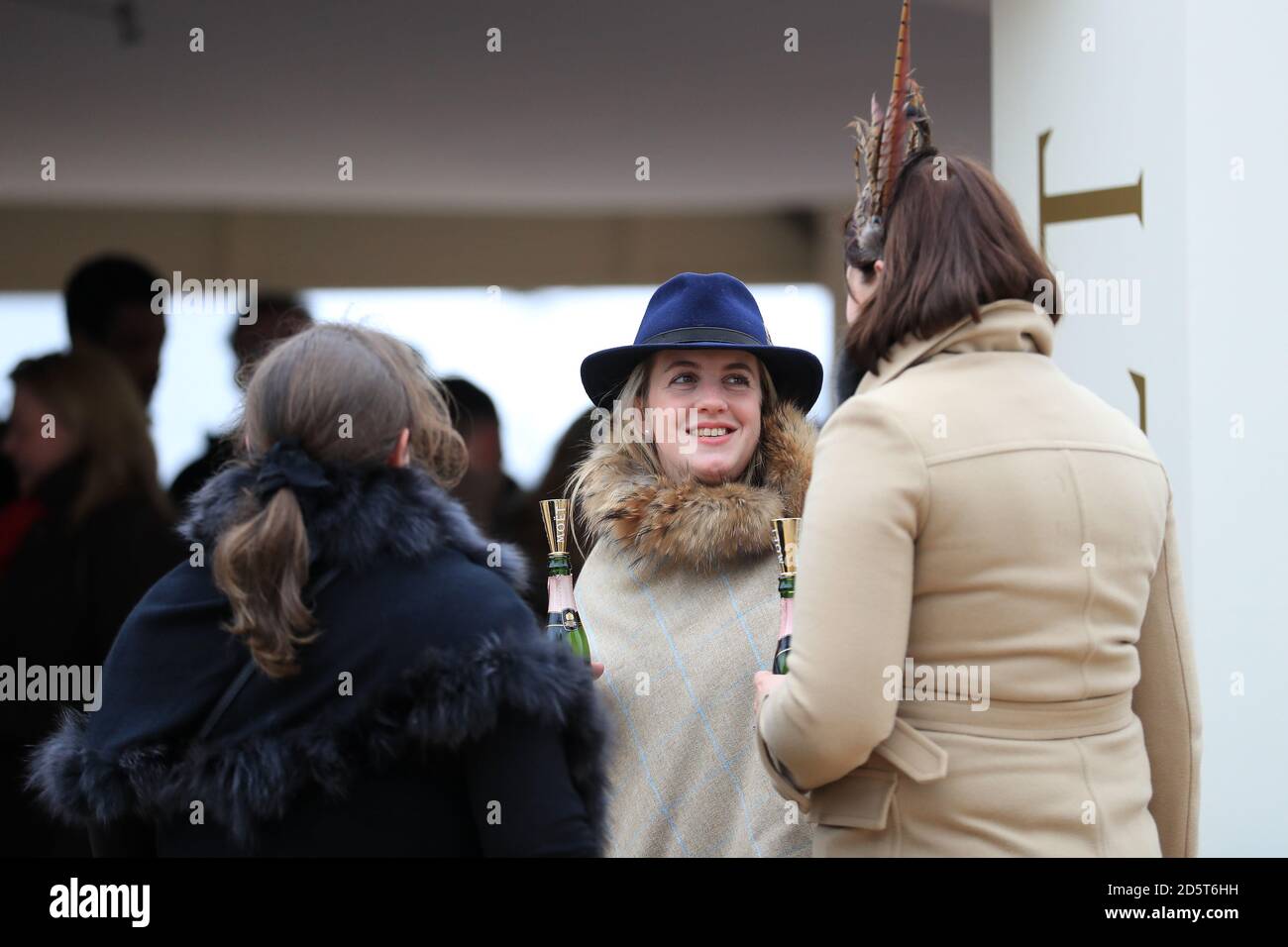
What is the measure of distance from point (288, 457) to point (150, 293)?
3979 millimetres

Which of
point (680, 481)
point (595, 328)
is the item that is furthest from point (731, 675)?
point (595, 328)

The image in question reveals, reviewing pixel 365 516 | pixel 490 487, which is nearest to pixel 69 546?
pixel 490 487

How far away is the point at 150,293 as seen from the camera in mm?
5355

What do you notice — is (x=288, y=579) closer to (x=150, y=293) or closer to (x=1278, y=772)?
(x=1278, y=772)

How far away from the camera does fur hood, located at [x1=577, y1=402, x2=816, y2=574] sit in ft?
8.07

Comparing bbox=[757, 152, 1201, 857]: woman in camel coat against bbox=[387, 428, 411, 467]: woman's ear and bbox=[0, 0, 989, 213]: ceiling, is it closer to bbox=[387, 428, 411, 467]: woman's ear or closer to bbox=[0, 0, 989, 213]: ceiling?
bbox=[387, 428, 411, 467]: woman's ear

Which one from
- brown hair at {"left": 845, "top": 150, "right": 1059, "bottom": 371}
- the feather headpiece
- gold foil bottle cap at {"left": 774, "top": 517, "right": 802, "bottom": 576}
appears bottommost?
gold foil bottle cap at {"left": 774, "top": 517, "right": 802, "bottom": 576}

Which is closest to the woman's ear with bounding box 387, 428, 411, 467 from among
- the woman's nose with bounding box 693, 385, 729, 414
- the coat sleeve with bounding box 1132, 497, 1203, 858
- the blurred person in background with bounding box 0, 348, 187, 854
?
the woman's nose with bounding box 693, 385, 729, 414

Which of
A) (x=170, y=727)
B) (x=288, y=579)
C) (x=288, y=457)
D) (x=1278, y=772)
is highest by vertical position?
(x=288, y=457)

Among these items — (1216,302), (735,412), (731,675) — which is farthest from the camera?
(1216,302)

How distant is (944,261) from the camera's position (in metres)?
1.81

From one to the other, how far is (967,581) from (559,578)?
91cm

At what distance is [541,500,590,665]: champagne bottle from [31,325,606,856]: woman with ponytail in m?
0.61
